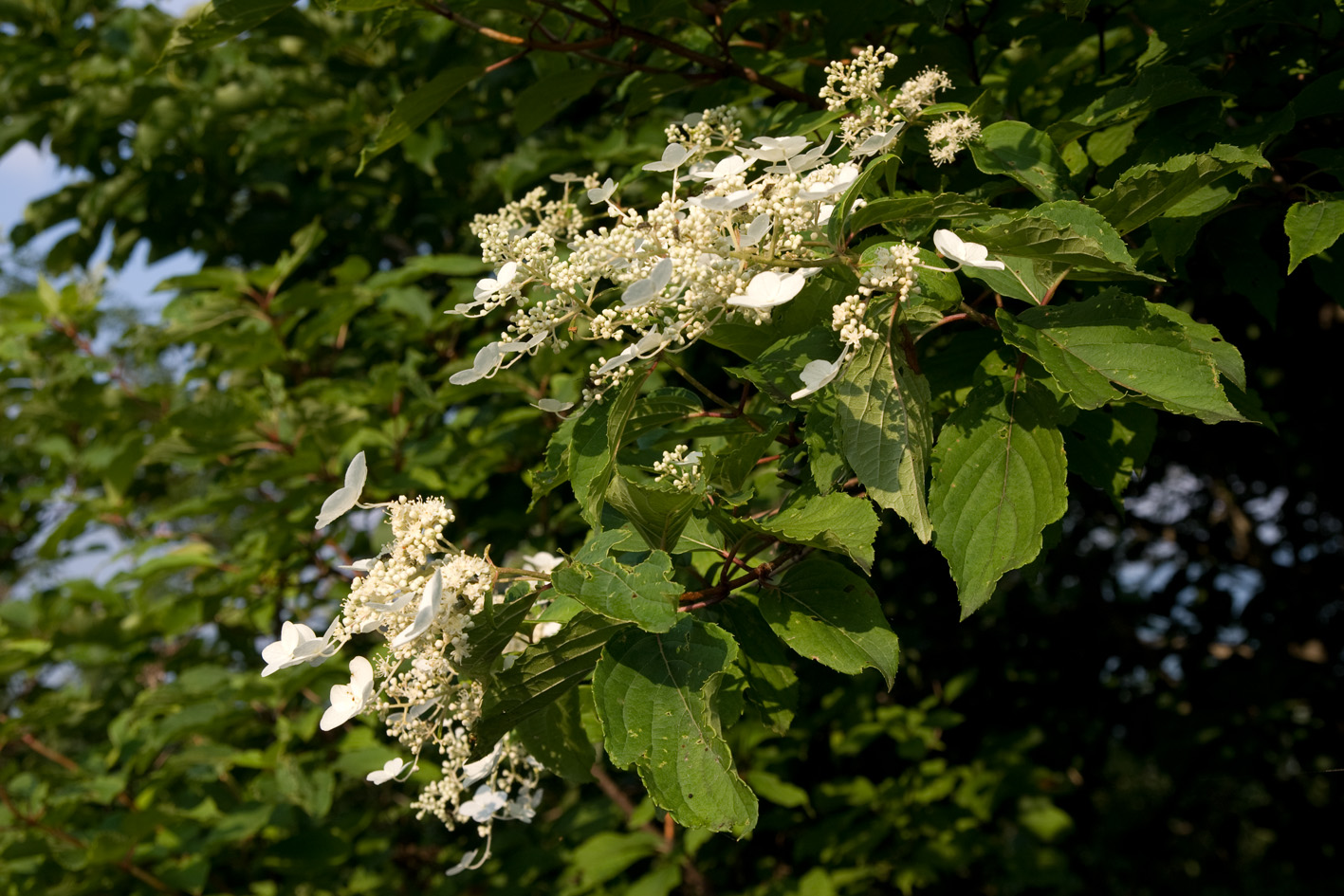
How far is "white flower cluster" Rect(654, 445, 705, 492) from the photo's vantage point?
4.03 feet

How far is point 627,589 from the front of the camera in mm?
1065

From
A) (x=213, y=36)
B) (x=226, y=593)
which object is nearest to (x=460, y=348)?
(x=226, y=593)

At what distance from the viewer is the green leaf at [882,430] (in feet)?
3.72

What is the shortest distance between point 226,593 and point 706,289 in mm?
2725

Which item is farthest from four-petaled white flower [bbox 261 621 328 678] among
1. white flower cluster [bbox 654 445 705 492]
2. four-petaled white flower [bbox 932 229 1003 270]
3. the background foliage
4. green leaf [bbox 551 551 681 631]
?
the background foliage

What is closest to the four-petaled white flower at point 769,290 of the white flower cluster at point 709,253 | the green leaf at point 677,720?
the white flower cluster at point 709,253

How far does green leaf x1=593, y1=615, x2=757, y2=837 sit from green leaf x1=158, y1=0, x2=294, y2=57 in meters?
1.49

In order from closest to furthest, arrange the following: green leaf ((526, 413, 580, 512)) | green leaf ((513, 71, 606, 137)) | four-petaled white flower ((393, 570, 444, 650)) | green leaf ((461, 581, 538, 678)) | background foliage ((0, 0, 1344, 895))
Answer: four-petaled white flower ((393, 570, 444, 650))
green leaf ((461, 581, 538, 678))
green leaf ((526, 413, 580, 512))
green leaf ((513, 71, 606, 137))
background foliage ((0, 0, 1344, 895))

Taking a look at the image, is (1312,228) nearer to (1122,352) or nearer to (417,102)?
(1122,352)

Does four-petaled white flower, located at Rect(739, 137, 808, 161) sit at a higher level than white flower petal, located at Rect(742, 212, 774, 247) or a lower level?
higher

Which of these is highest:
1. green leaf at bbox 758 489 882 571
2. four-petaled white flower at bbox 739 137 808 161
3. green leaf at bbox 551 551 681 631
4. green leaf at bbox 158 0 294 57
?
green leaf at bbox 158 0 294 57

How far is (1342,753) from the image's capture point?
353 centimetres

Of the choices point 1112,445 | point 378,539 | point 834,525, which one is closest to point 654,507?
point 834,525

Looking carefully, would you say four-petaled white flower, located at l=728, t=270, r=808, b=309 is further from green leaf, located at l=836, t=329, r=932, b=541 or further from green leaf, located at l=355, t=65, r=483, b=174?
green leaf, located at l=355, t=65, r=483, b=174
